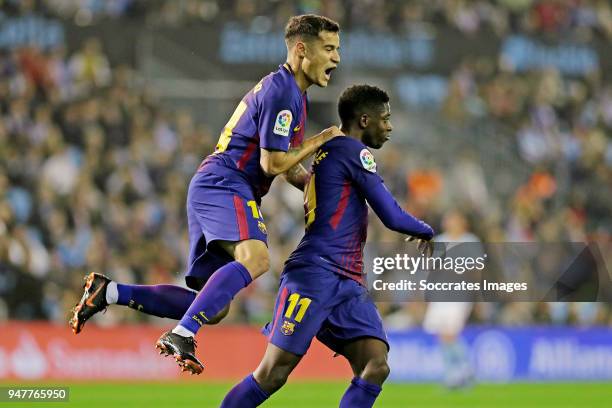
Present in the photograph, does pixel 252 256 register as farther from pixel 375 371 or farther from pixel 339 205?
pixel 375 371

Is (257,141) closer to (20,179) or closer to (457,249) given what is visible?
(457,249)

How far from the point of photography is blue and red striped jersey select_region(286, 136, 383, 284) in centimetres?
720

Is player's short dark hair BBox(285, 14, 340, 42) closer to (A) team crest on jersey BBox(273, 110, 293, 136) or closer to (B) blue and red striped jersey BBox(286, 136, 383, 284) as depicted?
(A) team crest on jersey BBox(273, 110, 293, 136)

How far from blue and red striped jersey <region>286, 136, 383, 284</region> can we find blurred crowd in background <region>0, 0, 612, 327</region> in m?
7.17

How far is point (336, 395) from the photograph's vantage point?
13508mm

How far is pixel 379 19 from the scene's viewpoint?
65.7 feet

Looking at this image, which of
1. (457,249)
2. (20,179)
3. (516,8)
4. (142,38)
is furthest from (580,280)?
(516,8)

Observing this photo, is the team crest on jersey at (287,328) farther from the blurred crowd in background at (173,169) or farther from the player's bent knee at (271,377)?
the blurred crowd in background at (173,169)

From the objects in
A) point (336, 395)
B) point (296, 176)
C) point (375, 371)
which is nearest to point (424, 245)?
point (375, 371)

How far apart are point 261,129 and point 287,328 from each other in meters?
1.21

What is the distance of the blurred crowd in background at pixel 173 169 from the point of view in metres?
15.6

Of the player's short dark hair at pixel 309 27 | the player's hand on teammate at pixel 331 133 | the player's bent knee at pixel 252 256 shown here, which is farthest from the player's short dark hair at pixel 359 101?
the player's bent knee at pixel 252 256

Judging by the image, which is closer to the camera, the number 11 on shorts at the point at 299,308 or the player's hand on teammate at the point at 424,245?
the number 11 on shorts at the point at 299,308

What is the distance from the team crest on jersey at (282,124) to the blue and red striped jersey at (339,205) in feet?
0.86
